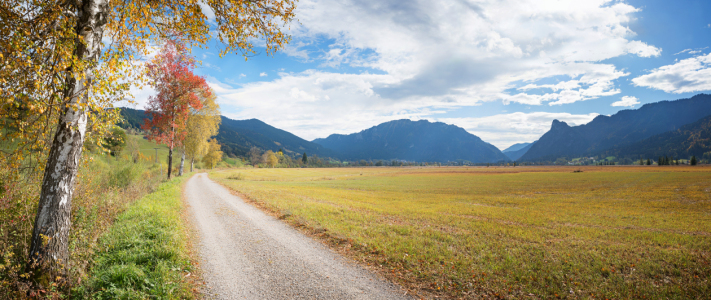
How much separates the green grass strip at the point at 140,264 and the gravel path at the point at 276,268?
2.24 feet

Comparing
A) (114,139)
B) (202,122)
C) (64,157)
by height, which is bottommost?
(64,157)

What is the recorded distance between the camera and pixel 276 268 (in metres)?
7.00

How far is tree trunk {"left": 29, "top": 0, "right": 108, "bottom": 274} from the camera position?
506 centimetres

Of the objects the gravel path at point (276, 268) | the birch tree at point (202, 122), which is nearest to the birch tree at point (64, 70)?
the gravel path at point (276, 268)

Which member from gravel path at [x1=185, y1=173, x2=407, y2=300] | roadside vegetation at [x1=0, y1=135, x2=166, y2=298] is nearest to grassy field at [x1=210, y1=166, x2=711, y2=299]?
gravel path at [x1=185, y1=173, x2=407, y2=300]

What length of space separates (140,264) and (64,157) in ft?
10.2

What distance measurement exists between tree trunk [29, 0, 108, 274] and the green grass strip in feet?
3.00

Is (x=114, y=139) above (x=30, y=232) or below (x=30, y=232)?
above

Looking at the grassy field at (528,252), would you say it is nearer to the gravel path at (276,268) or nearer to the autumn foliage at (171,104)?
the gravel path at (276,268)

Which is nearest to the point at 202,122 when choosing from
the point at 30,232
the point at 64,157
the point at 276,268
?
the point at 30,232

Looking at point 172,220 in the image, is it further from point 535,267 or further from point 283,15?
point 535,267

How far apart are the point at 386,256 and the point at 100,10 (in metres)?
9.10

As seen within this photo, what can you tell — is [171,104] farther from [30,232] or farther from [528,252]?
[528,252]

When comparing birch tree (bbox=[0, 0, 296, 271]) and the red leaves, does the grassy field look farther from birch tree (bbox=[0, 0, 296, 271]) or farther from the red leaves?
the red leaves
